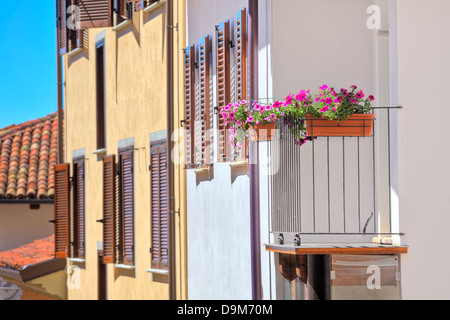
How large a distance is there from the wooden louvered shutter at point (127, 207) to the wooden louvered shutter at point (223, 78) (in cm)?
370

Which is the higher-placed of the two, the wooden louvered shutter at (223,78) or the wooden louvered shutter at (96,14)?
the wooden louvered shutter at (96,14)

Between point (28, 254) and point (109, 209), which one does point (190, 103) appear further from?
point (28, 254)

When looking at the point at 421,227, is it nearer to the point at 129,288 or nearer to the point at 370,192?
the point at 370,192

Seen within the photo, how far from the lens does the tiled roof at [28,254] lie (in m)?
17.8

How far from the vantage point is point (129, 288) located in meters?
13.7

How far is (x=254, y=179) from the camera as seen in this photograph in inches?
349

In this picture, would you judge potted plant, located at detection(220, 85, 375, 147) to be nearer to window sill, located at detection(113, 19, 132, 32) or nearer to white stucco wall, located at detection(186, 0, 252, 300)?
white stucco wall, located at detection(186, 0, 252, 300)

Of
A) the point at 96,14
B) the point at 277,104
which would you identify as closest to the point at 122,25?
the point at 96,14

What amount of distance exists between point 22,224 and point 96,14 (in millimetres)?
8227

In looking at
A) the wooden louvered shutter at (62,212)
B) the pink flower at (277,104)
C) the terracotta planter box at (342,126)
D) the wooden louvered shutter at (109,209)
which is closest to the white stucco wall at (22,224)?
the wooden louvered shutter at (62,212)

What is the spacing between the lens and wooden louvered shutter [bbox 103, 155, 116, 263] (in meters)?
14.2

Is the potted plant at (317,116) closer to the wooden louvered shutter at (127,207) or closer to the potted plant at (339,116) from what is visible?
the potted plant at (339,116)
